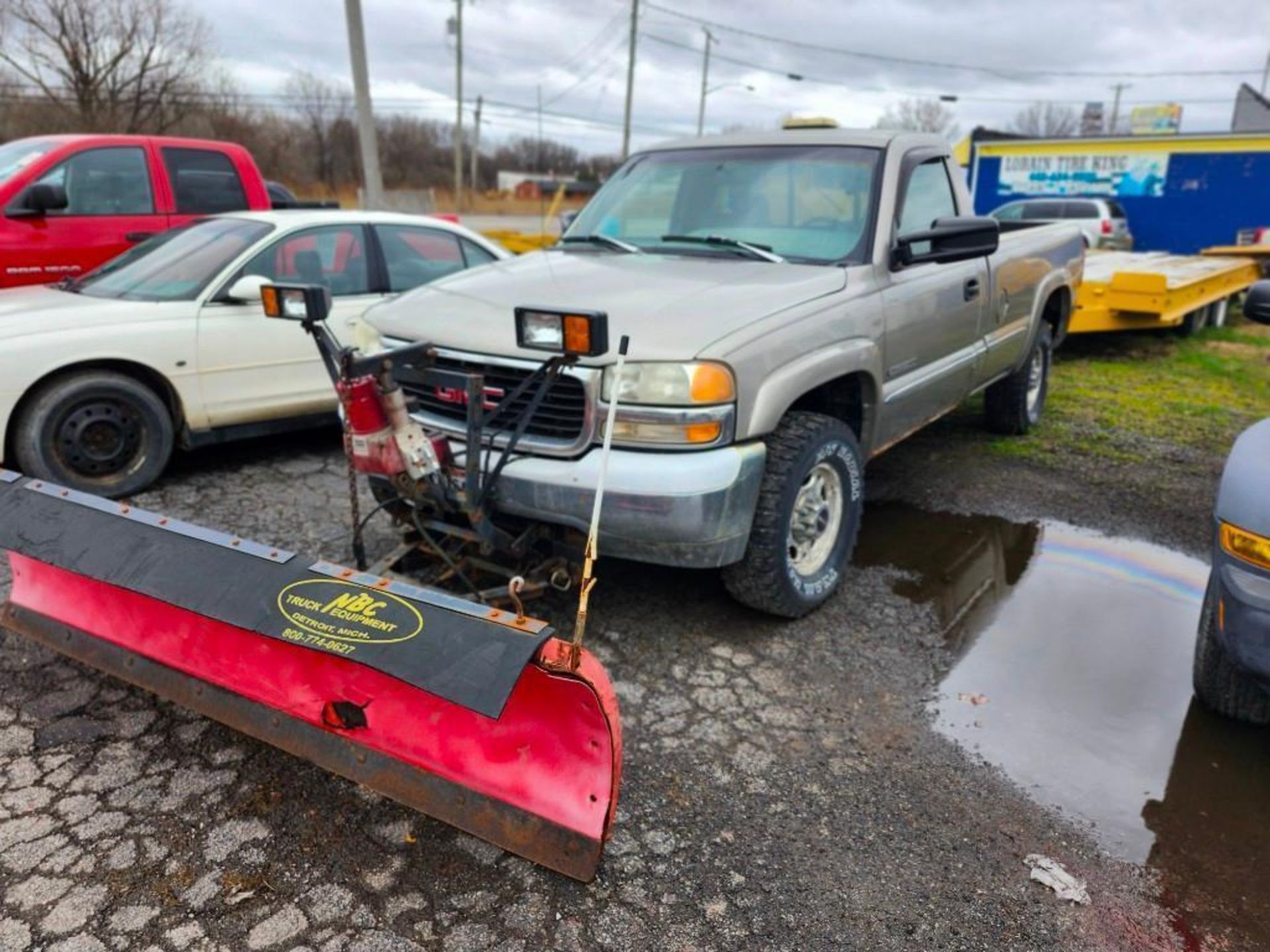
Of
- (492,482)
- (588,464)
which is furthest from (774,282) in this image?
(492,482)

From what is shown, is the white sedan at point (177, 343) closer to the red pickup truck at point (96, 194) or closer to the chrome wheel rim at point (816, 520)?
the red pickup truck at point (96, 194)

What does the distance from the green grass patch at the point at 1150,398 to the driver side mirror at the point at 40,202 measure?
6.66 m

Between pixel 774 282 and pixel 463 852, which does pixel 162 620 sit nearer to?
pixel 463 852

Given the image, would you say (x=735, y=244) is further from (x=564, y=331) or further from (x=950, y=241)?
(x=564, y=331)

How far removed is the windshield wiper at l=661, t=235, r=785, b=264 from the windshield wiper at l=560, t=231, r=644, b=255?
0.16m

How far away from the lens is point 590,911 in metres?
2.27

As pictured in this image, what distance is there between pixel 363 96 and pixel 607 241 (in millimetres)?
9239

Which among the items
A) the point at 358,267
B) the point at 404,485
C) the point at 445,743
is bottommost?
the point at 445,743

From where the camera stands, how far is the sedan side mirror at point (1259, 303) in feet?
9.93

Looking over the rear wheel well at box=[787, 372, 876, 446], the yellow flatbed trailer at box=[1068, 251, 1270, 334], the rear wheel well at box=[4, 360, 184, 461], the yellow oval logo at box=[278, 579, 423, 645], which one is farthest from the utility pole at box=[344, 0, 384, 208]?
the yellow oval logo at box=[278, 579, 423, 645]

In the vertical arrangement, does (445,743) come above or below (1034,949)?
above

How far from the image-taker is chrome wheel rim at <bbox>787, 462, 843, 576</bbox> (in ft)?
12.0

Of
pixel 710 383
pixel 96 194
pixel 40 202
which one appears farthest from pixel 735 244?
pixel 96 194

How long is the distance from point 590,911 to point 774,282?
7.87 ft
